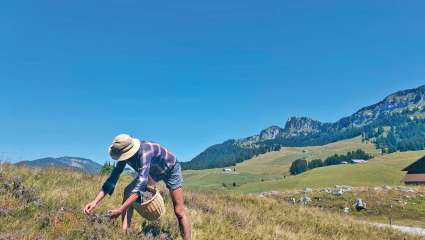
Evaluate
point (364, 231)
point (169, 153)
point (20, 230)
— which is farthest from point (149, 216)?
point (364, 231)

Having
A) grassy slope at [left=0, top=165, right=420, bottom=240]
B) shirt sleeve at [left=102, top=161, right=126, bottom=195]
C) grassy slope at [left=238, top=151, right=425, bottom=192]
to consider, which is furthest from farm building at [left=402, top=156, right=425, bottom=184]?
shirt sleeve at [left=102, top=161, right=126, bottom=195]

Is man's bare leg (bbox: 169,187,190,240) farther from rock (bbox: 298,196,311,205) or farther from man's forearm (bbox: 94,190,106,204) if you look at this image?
rock (bbox: 298,196,311,205)

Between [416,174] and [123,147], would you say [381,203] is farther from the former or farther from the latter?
[416,174]

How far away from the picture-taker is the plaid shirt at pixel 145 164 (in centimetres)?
670

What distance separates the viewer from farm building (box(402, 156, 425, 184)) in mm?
71500

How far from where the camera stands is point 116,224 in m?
7.68

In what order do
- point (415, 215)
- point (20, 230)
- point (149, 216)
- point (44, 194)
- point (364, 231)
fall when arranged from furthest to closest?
1. point (415, 215)
2. point (364, 231)
3. point (44, 194)
4. point (149, 216)
5. point (20, 230)

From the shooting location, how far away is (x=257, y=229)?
10.2m

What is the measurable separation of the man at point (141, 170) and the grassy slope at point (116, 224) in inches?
24.5

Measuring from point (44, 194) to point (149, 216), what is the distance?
147 inches

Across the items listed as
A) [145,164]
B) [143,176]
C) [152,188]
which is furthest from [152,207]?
[145,164]

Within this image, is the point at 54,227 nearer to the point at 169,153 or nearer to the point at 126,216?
the point at 126,216

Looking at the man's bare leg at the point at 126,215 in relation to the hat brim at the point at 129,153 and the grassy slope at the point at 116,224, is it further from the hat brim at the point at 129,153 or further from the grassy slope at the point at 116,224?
the hat brim at the point at 129,153

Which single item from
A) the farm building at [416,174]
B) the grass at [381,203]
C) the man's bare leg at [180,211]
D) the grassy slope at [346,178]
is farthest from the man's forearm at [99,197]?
the grassy slope at [346,178]
